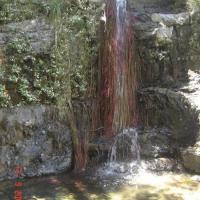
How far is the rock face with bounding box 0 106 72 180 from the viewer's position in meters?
6.82

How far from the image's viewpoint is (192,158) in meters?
7.04

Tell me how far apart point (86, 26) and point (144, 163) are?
8.19 feet

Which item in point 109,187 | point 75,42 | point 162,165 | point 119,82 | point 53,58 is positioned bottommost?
point 109,187

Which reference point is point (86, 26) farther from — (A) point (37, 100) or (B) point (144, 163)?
(B) point (144, 163)

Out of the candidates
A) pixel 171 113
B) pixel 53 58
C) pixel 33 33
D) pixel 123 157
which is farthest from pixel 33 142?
pixel 171 113

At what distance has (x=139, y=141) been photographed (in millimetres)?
7504

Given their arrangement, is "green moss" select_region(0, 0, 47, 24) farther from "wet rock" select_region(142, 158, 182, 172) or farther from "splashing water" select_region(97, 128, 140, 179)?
"wet rock" select_region(142, 158, 182, 172)

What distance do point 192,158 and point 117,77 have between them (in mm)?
1975

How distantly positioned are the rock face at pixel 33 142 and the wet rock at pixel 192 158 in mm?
1785

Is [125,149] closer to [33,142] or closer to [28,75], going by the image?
[33,142]

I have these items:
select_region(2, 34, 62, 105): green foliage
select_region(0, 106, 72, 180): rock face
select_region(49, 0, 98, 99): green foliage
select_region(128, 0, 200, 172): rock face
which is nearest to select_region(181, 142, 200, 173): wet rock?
select_region(128, 0, 200, 172): rock face

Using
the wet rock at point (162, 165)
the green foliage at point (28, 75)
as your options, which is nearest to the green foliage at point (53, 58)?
the green foliage at point (28, 75)

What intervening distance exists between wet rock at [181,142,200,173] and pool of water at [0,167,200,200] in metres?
0.17

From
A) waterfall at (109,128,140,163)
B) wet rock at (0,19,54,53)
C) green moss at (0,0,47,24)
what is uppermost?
green moss at (0,0,47,24)
